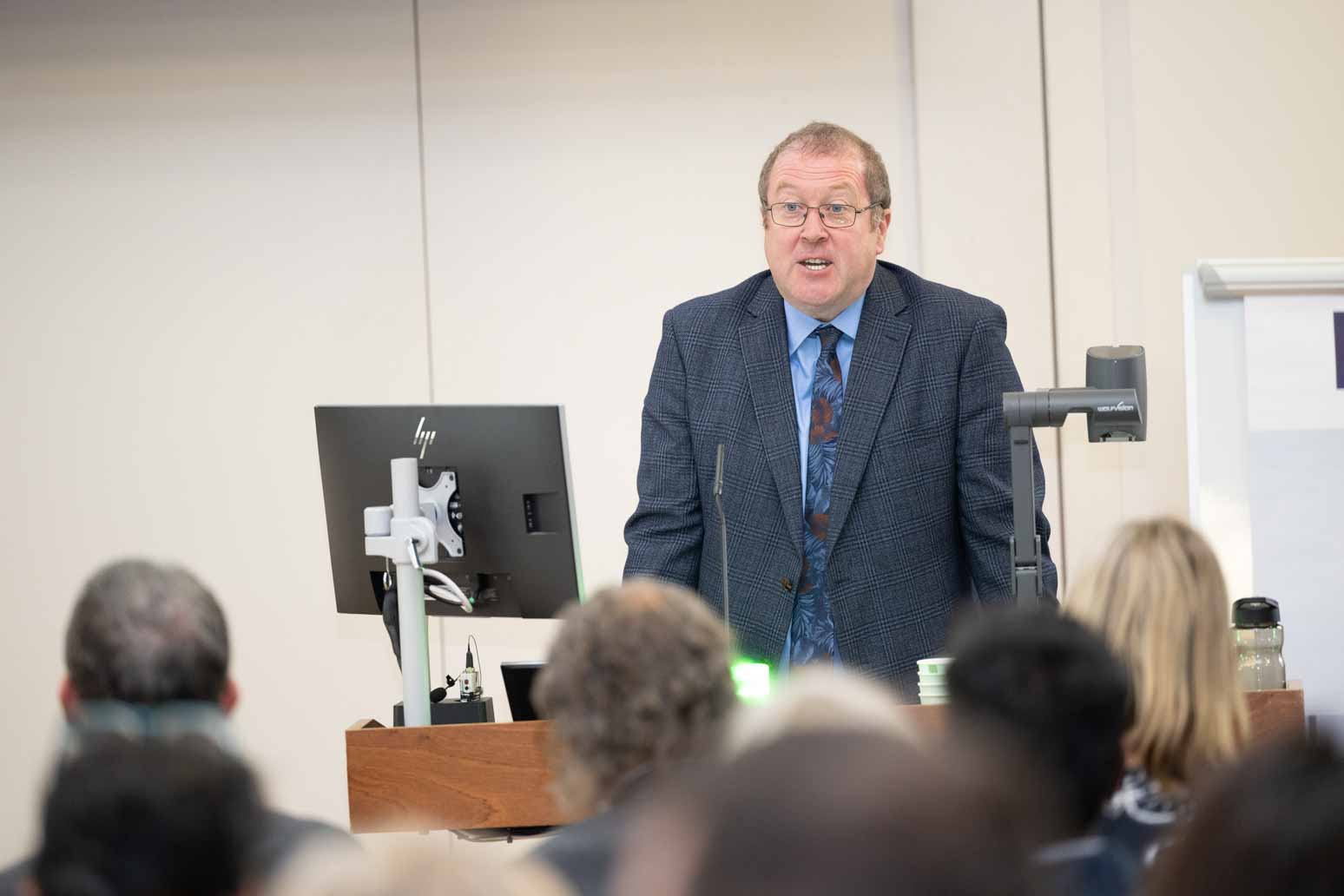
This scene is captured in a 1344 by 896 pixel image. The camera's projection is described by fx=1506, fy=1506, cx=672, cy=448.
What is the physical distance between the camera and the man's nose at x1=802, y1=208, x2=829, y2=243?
312 centimetres

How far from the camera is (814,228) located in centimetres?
313

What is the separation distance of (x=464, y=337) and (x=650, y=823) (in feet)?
13.7

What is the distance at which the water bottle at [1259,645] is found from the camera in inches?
106

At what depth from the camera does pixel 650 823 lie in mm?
792

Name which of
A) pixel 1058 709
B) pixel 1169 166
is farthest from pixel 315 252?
pixel 1058 709

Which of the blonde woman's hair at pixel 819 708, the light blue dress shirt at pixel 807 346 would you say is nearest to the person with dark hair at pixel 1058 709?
the blonde woman's hair at pixel 819 708

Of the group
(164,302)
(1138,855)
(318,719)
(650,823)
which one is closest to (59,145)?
(164,302)

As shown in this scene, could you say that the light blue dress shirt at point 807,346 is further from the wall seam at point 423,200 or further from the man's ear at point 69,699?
the wall seam at point 423,200

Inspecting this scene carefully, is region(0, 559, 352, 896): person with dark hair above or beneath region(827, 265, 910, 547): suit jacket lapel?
beneath

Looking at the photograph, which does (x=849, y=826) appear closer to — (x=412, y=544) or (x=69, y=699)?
(x=69, y=699)

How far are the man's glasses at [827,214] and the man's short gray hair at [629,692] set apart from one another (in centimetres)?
167

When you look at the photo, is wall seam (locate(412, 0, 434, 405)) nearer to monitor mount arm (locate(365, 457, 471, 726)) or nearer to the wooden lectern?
monitor mount arm (locate(365, 457, 471, 726))

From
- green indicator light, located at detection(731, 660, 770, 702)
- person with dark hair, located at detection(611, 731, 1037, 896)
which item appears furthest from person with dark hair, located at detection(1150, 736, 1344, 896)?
green indicator light, located at detection(731, 660, 770, 702)

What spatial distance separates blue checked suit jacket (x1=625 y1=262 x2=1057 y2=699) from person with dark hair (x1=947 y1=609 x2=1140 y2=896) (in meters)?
1.60
